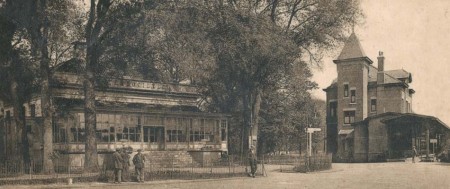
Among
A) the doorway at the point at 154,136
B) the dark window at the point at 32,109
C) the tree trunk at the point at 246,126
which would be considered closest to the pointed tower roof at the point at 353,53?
the tree trunk at the point at 246,126

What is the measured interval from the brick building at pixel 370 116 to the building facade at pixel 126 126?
1854 centimetres

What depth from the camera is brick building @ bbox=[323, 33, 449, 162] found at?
4966 centimetres

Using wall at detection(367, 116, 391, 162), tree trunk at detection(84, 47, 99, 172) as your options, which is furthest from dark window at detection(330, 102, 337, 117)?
tree trunk at detection(84, 47, 99, 172)

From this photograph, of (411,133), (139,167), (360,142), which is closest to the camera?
(139,167)

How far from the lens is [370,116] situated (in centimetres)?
5028

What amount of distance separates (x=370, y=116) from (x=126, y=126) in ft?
88.1

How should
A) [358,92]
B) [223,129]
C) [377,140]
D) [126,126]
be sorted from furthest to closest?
[358,92], [377,140], [223,129], [126,126]

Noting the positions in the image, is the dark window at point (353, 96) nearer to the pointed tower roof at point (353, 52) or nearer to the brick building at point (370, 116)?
the brick building at point (370, 116)

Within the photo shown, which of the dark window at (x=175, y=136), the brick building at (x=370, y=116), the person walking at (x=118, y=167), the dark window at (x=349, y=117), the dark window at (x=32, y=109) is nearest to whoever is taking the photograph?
the person walking at (x=118, y=167)

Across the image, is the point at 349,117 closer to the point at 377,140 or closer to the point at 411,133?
the point at 377,140

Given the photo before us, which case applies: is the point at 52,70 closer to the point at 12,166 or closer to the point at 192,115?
the point at 12,166

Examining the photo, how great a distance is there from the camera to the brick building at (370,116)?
49.7 metres

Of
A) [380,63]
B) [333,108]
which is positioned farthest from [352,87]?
[380,63]

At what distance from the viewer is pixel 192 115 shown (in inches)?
1436
